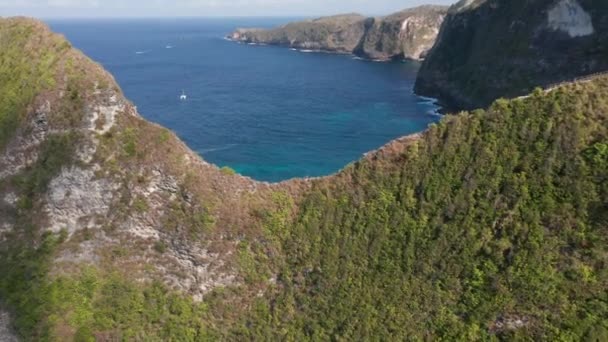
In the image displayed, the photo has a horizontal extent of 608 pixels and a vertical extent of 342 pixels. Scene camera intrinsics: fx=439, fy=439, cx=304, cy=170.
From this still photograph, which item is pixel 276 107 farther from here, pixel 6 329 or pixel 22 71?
pixel 6 329

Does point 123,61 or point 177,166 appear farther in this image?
point 123,61

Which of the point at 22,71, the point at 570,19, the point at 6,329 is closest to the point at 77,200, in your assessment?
the point at 6,329

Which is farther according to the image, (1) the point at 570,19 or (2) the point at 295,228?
(1) the point at 570,19

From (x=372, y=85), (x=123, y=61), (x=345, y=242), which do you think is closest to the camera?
(x=345, y=242)

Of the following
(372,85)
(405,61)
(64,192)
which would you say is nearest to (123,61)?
(372,85)

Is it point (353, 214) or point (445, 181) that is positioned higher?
point (445, 181)

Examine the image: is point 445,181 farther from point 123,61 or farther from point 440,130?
point 123,61

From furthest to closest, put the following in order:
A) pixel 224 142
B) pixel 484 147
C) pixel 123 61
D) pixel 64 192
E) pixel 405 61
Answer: pixel 405 61 < pixel 123 61 < pixel 224 142 < pixel 64 192 < pixel 484 147

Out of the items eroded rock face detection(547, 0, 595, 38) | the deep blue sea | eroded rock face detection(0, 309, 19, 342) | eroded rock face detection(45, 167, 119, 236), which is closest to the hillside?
eroded rock face detection(45, 167, 119, 236)
